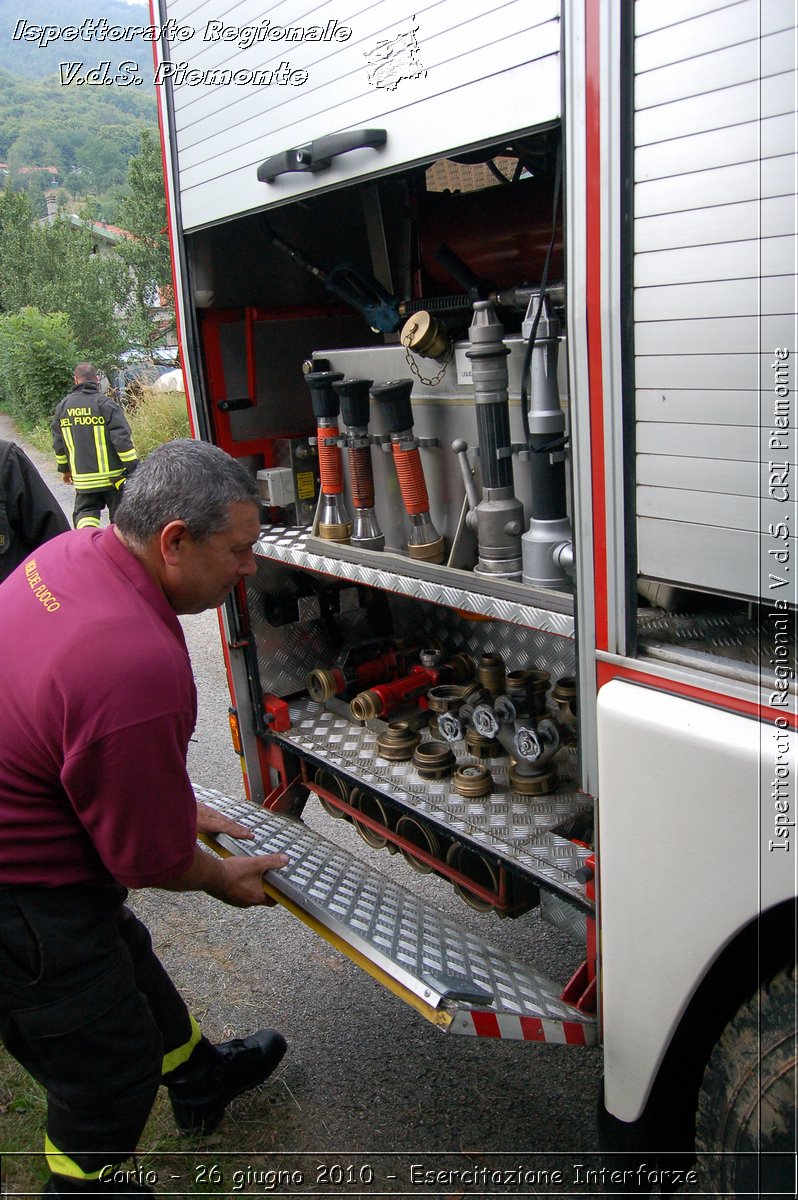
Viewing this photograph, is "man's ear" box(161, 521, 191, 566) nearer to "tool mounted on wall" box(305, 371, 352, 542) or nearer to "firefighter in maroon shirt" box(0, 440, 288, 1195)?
"firefighter in maroon shirt" box(0, 440, 288, 1195)

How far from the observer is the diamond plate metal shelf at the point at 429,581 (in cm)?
199

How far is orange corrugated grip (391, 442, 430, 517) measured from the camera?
2.58 m

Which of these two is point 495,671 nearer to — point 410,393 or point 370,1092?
point 410,393

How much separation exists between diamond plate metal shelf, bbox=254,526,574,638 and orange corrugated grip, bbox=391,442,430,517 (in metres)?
0.16

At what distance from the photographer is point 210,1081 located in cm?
255

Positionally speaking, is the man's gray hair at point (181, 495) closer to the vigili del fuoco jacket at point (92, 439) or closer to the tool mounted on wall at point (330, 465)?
the tool mounted on wall at point (330, 465)

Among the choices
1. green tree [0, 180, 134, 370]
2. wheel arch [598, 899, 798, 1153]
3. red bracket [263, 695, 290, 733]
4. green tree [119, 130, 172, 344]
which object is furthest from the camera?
green tree [0, 180, 134, 370]

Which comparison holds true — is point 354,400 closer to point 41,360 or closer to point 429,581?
point 429,581

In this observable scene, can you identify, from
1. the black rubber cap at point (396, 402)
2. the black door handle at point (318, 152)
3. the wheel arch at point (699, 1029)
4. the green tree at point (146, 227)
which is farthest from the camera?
the green tree at point (146, 227)

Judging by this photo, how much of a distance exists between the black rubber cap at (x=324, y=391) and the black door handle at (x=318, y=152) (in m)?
0.63

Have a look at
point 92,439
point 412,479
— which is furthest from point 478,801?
point 92,439

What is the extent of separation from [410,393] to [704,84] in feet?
4.35

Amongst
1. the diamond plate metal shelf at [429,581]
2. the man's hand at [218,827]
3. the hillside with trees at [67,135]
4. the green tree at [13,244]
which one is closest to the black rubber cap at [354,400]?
the diamond plate metal shelf at [429,581]

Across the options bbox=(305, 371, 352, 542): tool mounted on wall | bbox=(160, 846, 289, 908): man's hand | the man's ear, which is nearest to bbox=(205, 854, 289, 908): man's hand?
bbox=(160, 846, 289, 908): man's hand
